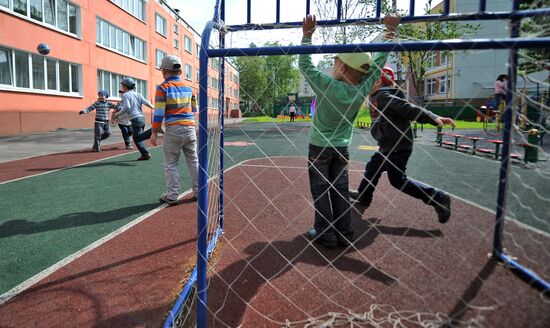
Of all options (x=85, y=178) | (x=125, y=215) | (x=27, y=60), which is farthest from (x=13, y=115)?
(x=125, y=215)

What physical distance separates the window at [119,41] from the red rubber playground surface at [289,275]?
21.2 meters

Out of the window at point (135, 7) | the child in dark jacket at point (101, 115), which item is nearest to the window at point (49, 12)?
the window at point (135, 7)

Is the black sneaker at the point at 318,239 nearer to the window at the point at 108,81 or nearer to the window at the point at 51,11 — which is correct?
the window at the point at 51,11

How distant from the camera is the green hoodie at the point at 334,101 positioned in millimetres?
2945

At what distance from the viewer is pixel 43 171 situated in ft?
23.1

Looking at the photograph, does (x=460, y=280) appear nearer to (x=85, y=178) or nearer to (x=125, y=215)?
(x=125, y=215)

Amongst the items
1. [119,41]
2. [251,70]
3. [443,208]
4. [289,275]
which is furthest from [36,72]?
[443,208]

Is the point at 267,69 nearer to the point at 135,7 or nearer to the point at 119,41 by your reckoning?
the point at 119,41

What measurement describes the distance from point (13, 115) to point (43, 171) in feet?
33.1

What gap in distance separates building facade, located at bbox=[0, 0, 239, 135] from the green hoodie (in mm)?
6845

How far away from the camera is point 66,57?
59.5 ft

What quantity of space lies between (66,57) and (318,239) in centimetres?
1935

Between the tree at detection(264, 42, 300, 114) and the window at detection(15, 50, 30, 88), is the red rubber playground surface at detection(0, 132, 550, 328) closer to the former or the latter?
the tree at detection(264, 42, 300, 114)

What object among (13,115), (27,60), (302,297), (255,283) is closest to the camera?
(302,297)
